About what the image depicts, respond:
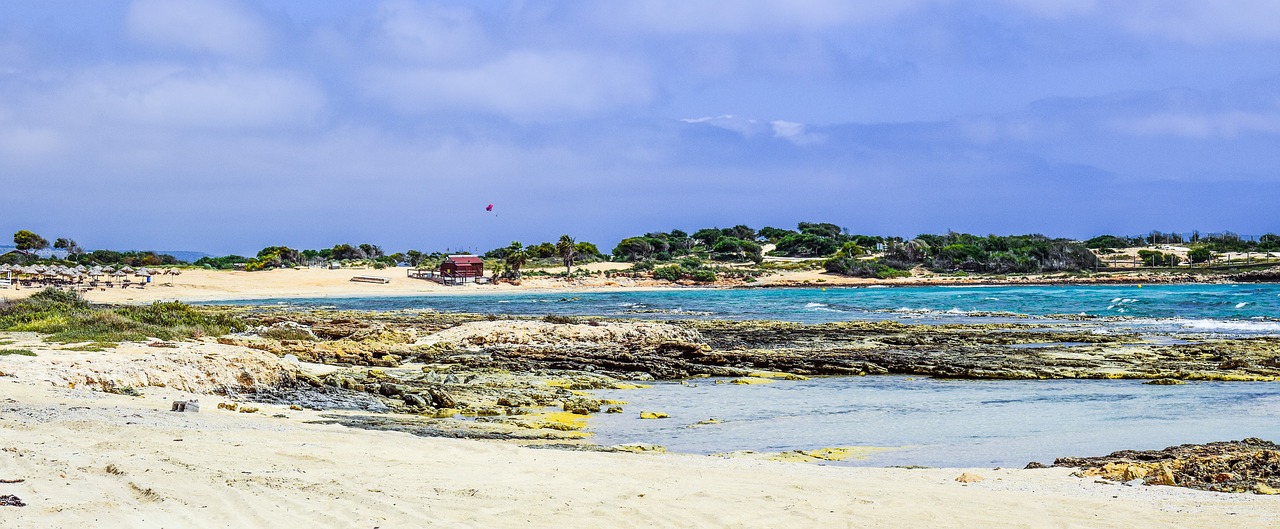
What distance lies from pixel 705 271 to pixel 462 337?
55351mm

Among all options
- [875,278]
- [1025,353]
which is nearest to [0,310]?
[1025,353]

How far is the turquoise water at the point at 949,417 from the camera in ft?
32.6

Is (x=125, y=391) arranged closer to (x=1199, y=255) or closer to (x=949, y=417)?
(x=949, y=417)

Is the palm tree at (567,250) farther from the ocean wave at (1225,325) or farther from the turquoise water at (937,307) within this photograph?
the ocean wave at (1225,325)

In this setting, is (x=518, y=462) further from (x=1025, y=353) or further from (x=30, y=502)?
(x=1025, y=353)

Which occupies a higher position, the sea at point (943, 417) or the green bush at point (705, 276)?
the green bush at point (705, 276)

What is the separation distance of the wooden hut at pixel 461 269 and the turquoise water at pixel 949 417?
56.2 metres

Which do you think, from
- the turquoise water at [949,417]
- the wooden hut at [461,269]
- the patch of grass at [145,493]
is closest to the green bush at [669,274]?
the wooden hut at [461,269]

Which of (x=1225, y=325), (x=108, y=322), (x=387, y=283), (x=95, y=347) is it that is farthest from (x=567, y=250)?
(x=95, y=347)

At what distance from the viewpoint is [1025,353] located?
20.6 m

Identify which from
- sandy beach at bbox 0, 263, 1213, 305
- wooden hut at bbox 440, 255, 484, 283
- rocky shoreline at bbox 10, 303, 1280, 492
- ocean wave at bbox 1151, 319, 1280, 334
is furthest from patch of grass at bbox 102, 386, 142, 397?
wooden hut at bbox 440, 255, 484, 283

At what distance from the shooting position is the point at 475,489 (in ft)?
22.5

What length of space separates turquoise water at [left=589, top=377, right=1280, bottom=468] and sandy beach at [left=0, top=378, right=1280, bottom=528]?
1.63 m

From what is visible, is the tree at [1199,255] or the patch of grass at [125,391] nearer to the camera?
the patch of grass at [125,391]
